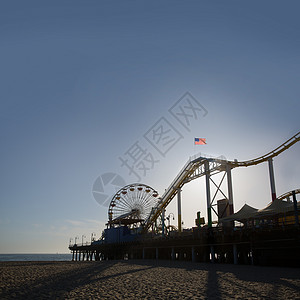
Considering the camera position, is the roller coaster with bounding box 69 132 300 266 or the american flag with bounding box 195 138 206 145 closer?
the roller coaster with bounding box 69 132 300 266

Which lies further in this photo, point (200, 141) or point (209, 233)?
point (200, 141)

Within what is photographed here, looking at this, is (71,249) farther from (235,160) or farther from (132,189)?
(235,160)

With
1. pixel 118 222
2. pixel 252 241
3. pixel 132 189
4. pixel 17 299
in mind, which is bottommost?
pixel 17 299

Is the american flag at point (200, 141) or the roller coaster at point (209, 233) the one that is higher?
the american flag at point (200, 141)

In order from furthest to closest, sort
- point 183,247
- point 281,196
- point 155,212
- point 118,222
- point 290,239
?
point 118,222
point 155,212
point 281,196
point 183,247
point 290,239

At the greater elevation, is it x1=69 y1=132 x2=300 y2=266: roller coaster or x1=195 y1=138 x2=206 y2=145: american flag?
x1=195 y1=138 x2=206 y2=145: american flag

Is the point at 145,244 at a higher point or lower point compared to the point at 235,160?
lower

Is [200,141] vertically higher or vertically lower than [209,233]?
higher

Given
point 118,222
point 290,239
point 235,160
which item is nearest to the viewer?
point 290,239

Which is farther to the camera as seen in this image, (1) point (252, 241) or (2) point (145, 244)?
(2) point (145, 244)

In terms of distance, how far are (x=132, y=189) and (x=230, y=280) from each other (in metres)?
40.1

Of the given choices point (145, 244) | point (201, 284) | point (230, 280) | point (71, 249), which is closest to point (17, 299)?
point (201, 284)

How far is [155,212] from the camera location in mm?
45844

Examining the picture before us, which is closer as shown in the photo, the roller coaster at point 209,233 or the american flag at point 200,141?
the roller coaster at point 209,233
